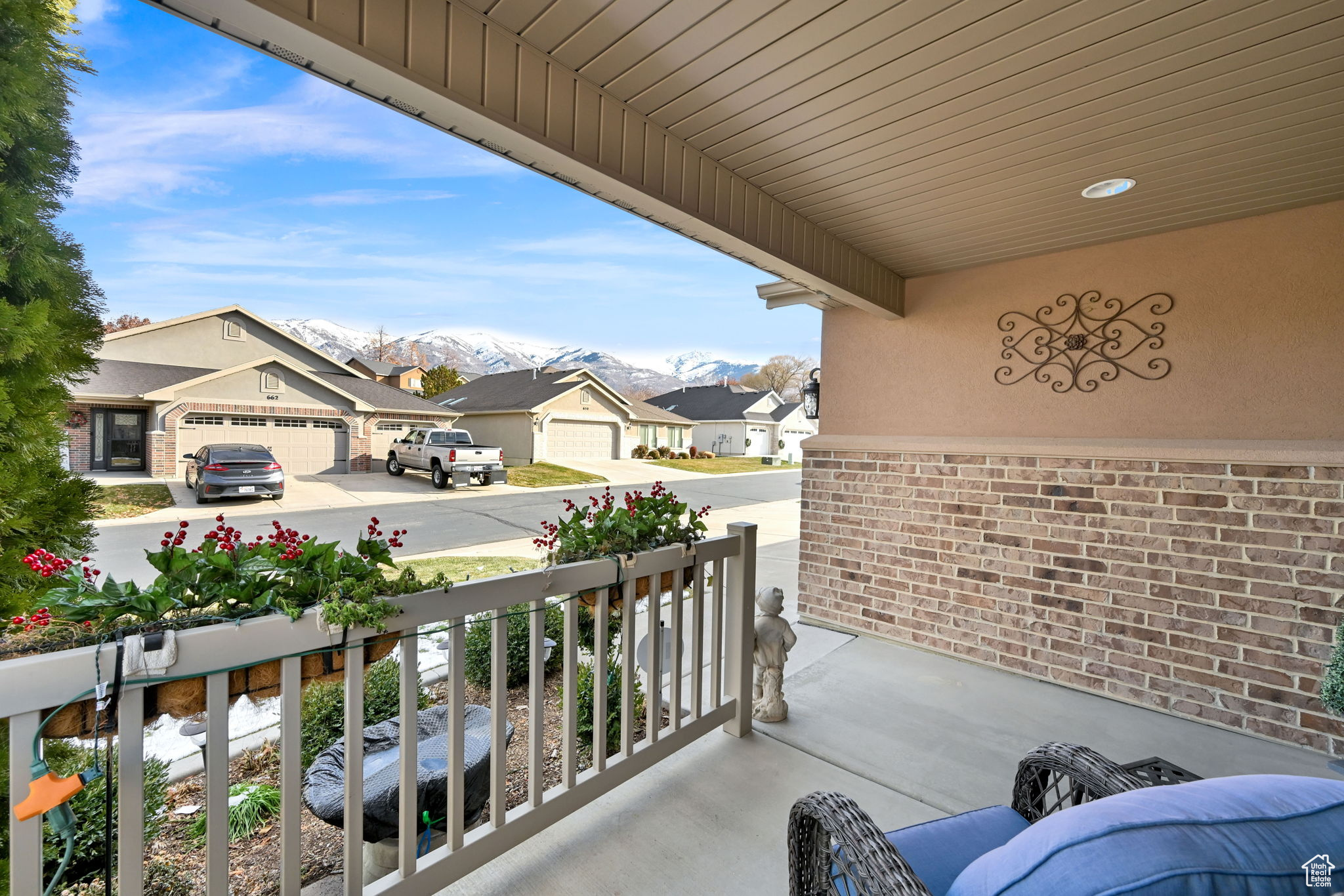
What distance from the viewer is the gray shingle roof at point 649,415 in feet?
57.0

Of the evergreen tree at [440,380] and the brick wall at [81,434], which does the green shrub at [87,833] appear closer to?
the brick wall at [81,434]

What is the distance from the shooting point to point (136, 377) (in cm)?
274

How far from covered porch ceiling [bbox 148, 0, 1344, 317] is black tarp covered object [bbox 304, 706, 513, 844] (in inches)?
65.3

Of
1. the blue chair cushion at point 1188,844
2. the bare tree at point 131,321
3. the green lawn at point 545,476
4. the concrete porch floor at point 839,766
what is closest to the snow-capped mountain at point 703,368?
the green lawn at point 545,476

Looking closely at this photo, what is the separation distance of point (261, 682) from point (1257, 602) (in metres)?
3.77

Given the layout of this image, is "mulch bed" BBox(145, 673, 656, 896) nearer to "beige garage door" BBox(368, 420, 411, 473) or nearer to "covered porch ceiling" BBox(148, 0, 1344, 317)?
"covered porch ceiling" BBox(148, 0, 1344, 317)

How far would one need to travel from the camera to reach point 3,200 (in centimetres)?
116

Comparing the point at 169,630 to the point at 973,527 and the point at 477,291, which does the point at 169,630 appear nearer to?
the point at 973,527

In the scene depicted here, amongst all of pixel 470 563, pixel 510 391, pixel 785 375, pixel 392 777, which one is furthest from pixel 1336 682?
pixel 785 375

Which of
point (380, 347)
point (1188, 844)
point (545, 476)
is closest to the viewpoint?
point (1188, 844)

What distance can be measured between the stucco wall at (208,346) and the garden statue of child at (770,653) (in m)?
3.09

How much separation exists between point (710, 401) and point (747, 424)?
268 centimetres

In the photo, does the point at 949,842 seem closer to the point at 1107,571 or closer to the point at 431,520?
the point at 1107,571

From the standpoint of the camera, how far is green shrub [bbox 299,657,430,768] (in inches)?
84.0
